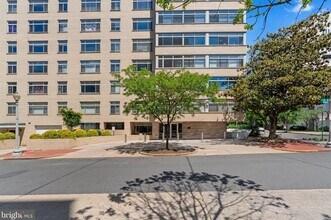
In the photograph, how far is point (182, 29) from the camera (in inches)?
1054

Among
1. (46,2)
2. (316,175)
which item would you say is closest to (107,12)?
(46,2)

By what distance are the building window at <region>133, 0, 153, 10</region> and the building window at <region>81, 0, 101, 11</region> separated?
507cm

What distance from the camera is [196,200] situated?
5602 millimetres

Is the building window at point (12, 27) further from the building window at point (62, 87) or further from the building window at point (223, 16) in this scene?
the building window at point (223, 16)

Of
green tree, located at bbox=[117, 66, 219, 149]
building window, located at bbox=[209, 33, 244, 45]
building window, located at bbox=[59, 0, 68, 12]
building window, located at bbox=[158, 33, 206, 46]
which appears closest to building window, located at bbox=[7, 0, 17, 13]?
building window, located at bbox=[59, 0, 68, 12]

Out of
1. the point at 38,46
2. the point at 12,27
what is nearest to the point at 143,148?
the point at 38,46

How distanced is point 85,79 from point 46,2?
1211 cm

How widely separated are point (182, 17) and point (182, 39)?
293cm

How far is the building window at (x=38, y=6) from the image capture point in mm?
28547

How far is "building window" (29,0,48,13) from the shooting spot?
28547 mm

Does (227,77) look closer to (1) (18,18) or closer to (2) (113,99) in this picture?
(2) (113,99)

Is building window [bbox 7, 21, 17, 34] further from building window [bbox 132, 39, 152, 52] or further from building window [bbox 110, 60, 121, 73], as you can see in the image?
building window [bbox 132, 39, 152, 52]

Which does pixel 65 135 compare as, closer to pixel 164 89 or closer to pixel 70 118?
pixel 70 118

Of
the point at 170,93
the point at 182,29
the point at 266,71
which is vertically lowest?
the point at 170,93
